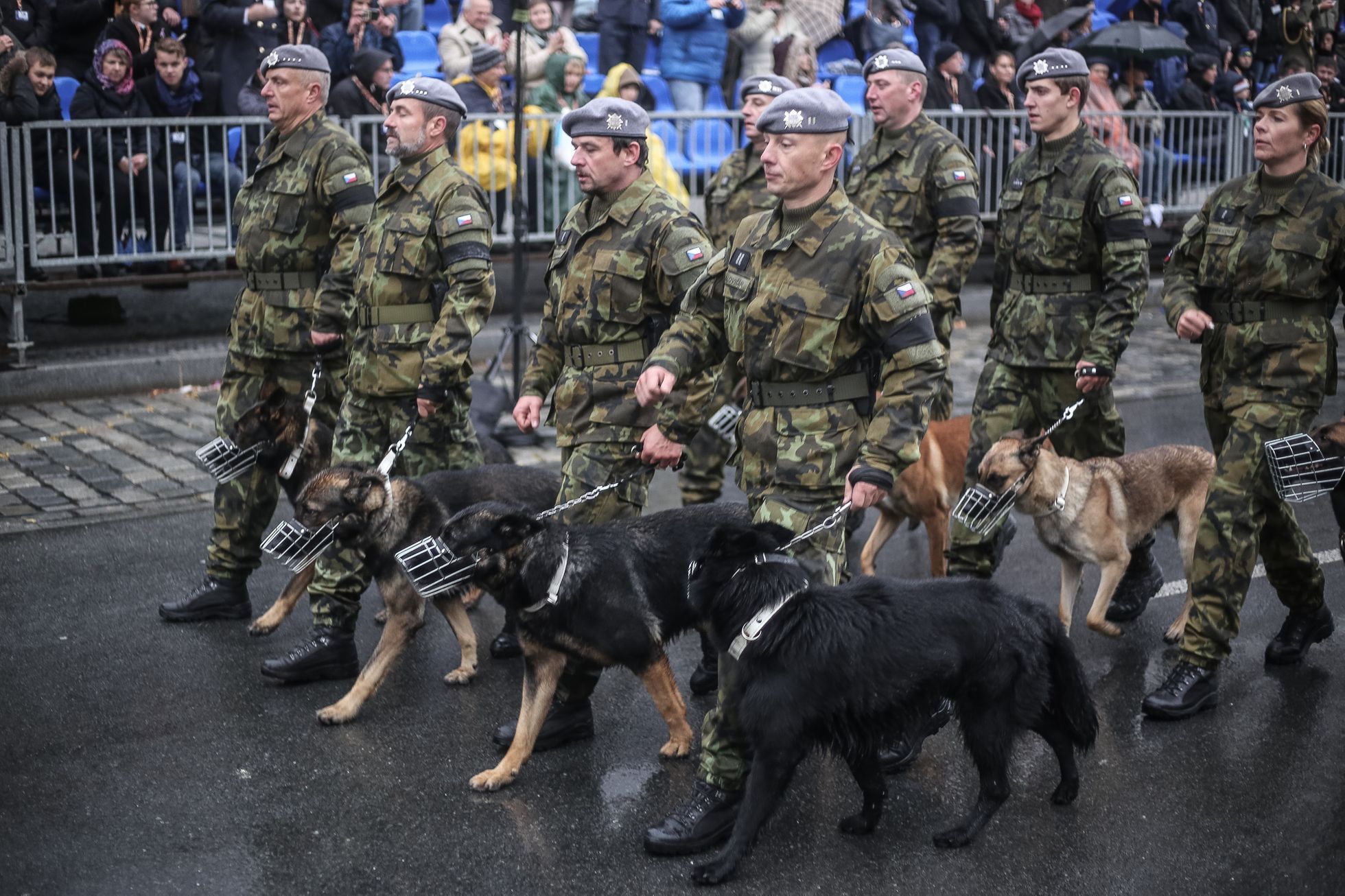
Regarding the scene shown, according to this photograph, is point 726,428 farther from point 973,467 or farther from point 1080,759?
point 1080,759

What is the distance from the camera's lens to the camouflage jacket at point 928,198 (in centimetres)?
764

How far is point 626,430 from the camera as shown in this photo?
5785 millimetres

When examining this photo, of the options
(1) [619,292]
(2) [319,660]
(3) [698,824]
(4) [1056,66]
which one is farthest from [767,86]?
(3) [698,824]

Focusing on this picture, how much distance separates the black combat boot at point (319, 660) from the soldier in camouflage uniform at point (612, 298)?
113 centimetres

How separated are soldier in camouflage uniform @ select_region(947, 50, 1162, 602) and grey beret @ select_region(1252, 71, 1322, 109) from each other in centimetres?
85

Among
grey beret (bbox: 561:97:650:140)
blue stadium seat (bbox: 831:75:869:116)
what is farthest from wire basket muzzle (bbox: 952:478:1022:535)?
blue stadium seat (bbox: 831:75:869:116)

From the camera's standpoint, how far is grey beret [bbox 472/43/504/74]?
1322cm

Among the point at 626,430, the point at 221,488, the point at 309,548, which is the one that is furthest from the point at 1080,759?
the point at 221,488

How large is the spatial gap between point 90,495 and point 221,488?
86.6 inches

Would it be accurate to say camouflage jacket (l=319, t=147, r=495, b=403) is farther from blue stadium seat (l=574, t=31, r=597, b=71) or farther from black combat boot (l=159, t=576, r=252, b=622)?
blue stadium seat (l=574, t=31, r=597, b=71)

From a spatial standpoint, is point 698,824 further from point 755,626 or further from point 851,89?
point 851,89

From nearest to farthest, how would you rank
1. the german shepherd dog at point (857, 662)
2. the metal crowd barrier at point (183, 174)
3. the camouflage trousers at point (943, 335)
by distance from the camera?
1. the german shepherd dog at point (857, 662)
2. the camouflage trousers at point (943, 335)
3. the metal crowd barrier at point (183, 174)

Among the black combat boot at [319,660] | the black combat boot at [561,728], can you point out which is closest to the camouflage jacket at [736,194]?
the black combat boot at [319,660]

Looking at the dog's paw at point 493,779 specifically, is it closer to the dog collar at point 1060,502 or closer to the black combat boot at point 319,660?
the black combat boot at point 319,660
